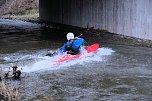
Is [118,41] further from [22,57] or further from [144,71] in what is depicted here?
[144,71]

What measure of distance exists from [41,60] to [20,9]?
151ft

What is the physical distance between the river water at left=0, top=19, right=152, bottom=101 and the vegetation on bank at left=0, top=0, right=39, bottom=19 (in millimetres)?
37723

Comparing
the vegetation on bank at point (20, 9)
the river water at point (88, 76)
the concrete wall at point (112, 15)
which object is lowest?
the river water at point (88, 76)

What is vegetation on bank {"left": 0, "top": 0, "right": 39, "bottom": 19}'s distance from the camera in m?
58.7

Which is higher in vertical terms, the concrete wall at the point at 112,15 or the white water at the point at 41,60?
the concrete wall at the point at 112,15

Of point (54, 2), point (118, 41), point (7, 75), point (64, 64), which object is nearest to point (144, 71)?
point (64, 64)

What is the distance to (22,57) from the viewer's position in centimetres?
1850

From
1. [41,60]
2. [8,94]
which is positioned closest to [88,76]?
[41,60]

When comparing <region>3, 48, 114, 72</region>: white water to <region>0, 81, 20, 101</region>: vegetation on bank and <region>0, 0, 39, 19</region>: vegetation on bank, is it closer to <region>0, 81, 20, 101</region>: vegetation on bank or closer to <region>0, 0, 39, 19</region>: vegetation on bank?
<region>0, 81, 20, 101</region>: vegetation on bank

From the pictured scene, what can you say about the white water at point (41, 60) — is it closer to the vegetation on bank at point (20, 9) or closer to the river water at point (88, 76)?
the river water at point (88, 76)

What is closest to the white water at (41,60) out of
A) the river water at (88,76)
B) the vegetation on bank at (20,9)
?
the river water at (88,76)

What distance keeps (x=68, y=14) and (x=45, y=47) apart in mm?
12695

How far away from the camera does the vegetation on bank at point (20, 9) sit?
5866cm

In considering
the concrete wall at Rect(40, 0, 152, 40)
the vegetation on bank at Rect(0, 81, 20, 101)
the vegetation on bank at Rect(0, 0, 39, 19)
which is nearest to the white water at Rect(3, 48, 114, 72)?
the concrete wall at Rect(40, 0, 152, 40)
